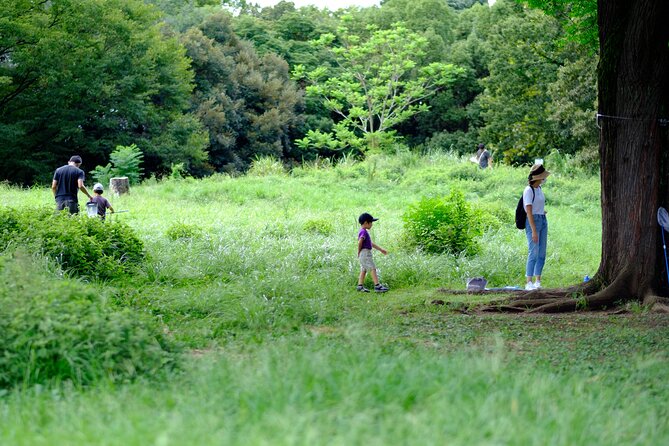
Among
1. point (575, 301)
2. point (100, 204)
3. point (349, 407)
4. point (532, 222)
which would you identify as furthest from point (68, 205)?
point (349, 407)

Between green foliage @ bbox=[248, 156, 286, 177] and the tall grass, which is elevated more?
green foliage @ bbox=[248, 156, 286, 177]

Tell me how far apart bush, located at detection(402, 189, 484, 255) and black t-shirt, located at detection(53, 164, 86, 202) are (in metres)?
5.79

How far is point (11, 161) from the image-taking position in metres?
33.5

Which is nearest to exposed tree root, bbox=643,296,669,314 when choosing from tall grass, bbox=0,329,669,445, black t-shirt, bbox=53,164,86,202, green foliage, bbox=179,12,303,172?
tall grass, bbox=0,329,669,445

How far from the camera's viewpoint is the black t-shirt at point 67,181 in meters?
14.2

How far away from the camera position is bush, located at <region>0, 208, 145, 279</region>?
10.5 metres

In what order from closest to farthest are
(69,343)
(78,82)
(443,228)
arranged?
(69,343)
(443,228)
(78,82)

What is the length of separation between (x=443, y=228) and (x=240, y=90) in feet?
104

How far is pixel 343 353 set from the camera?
17.0ft

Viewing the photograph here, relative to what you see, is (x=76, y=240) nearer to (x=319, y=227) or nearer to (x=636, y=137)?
(x=319, y=227)

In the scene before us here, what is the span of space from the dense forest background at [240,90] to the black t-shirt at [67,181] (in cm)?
1661

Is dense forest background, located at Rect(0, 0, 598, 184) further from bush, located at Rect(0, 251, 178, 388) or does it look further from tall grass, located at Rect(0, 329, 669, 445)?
tall grass, located at Rect(0, 329, 669, 445)

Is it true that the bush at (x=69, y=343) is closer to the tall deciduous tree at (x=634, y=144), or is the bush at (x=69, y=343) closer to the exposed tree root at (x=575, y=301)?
the exposed tree root at (x=575, y=301)

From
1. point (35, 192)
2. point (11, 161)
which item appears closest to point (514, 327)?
point (35, 192)
